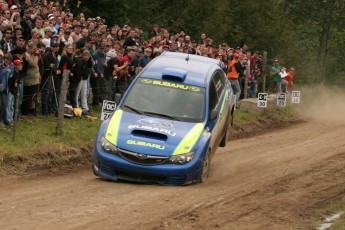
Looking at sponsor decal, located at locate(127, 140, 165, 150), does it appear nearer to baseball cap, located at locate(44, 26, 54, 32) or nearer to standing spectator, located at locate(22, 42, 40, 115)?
standing spectator, located at locate(22, 42, 40, 115)

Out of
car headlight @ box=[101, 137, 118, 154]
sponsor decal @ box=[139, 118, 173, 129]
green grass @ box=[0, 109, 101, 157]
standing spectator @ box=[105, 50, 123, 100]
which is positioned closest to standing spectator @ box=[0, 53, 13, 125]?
green grass @ box=[0, 109, 101, 157]

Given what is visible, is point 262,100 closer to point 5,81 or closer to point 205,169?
point 5,81

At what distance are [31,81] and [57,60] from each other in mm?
1467

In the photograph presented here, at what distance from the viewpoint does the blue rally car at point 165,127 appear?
41.2 feet

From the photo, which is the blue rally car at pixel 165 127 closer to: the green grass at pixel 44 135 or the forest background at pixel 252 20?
the green grass at pixel 44 135

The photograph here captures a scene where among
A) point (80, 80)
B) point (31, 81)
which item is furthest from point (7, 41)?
point (80, 80)

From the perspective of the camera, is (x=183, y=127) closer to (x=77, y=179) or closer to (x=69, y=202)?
(x=77, y=179)

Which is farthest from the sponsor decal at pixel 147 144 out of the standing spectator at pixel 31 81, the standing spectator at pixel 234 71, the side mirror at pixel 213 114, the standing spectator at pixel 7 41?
the standing spectator at pixel 234 71

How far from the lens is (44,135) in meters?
15.9

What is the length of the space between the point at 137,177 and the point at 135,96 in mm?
1959

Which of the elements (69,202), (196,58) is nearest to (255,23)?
(196,58)

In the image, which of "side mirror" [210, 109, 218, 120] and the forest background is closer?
"side mirror" [210, 109, 218, 120]

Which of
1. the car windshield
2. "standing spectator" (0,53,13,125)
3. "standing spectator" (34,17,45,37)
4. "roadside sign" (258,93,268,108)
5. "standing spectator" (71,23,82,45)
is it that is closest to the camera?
the car windshield

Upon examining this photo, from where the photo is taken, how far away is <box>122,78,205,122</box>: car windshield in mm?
13609
